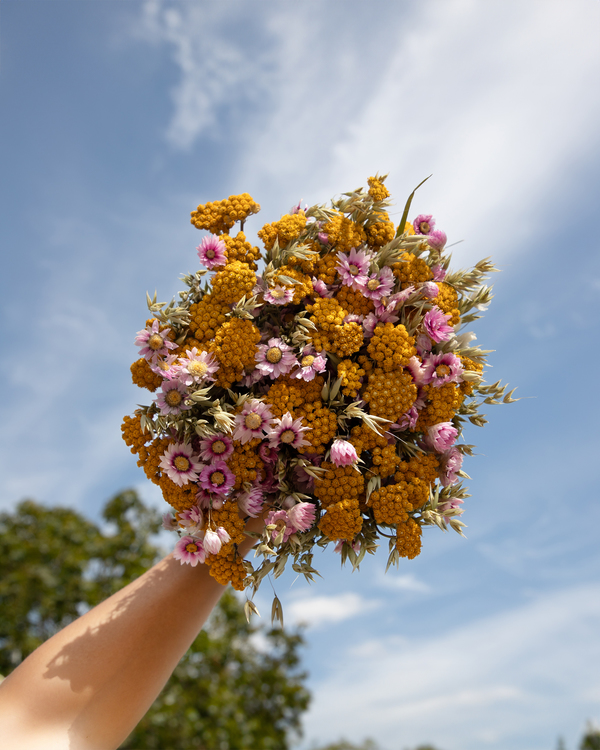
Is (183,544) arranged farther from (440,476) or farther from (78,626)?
(440,476)

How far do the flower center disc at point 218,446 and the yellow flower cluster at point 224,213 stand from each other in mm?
949

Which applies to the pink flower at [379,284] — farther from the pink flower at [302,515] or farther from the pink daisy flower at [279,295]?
the pink flower at [302,515]

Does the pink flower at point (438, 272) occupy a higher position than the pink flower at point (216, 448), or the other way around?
the pink flower at point (438, 272)

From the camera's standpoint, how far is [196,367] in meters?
2.26

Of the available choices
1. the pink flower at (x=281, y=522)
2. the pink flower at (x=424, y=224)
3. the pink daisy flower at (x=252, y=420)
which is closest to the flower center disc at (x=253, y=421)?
the pink daisy flower at (x=252, y=420)

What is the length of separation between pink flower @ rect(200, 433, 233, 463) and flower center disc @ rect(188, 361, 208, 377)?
0.87ft

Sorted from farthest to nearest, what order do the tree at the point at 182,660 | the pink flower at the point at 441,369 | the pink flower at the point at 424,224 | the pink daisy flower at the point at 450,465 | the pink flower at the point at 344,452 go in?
the tree at the point at 182,660 < the pink flower at the point at 424,224 < the pink daisy flower at the point at 450,465 < the pink flower at the point at 441,369 < the pink flower at the point at 344,452

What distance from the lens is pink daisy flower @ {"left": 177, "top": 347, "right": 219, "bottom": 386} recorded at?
7.41ft

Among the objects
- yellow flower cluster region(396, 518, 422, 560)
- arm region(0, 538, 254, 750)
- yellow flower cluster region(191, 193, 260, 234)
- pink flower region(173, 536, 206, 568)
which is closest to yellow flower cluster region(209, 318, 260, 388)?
yellow flower cluster region(191, 193, 260, 234)

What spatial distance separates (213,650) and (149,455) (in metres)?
6.53

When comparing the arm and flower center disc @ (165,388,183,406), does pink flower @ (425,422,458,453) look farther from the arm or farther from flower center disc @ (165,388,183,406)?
flower center disc @ (165,388,183,406)

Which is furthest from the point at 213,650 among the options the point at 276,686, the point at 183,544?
the point at 183,544

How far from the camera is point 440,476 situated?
2574mm

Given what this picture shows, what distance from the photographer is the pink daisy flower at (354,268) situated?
7.86ft
